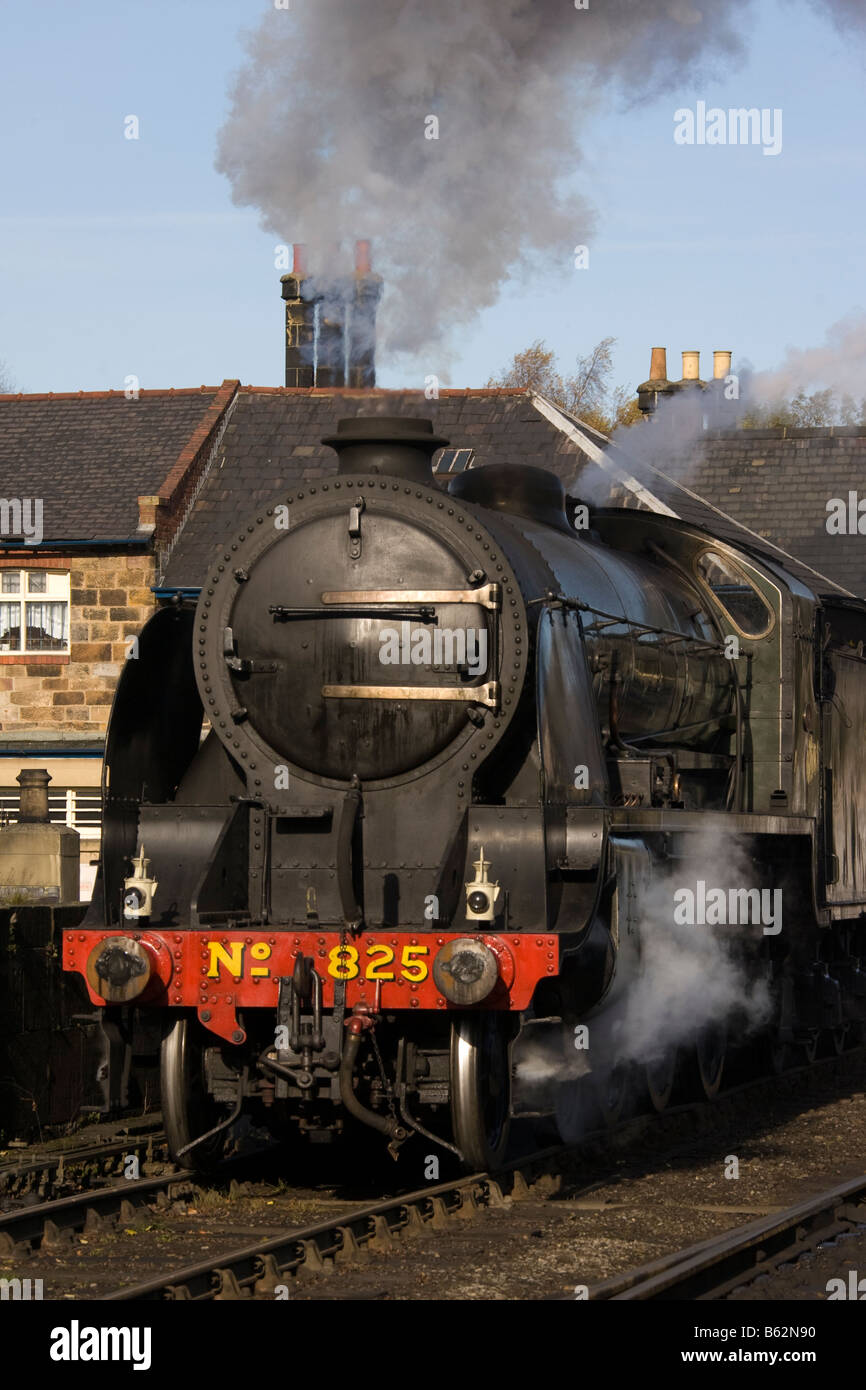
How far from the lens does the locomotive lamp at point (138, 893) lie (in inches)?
332

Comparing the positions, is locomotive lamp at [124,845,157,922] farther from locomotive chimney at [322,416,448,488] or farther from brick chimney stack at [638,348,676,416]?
brick chimney stack at [638,348,676,416]

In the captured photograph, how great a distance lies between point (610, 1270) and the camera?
720 centimetres

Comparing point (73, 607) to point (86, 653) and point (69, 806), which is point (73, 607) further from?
point (69, 806)

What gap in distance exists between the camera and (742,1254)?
7227 mm

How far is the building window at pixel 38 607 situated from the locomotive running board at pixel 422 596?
1474 cm

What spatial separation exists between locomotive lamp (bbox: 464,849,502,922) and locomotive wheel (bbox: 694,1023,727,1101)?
3.67 metres

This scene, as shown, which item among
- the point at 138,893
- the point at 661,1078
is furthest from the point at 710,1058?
the point at 138,893

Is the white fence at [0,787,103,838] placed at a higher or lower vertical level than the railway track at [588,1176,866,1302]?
higher

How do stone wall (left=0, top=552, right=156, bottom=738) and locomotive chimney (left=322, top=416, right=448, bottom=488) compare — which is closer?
locomotive chimney (left=322, top=416, right=448, bottom=488)

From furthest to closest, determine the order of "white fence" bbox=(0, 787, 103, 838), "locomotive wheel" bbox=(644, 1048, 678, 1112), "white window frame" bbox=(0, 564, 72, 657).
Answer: "white window frame" bbox=(0, 564, 72, 657) → "white fence" bbox=(0, 787, 103, 838) → "locomotive wheel" bbox=(644, 1048, 678, 1112)

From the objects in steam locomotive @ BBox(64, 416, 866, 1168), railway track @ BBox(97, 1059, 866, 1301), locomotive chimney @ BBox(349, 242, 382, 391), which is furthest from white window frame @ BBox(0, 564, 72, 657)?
railway track @ BBox(97, 1059, 866, 1301)

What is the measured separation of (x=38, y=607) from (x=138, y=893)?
49.6 ft

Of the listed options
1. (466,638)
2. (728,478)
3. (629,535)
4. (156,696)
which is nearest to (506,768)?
(466,638)

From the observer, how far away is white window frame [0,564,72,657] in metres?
22.9
